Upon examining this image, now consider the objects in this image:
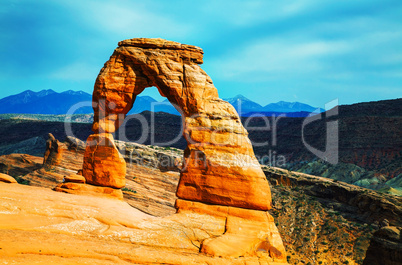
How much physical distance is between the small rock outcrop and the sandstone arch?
11579mm

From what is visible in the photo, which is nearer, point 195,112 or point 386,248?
point 195,112

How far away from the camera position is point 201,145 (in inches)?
607

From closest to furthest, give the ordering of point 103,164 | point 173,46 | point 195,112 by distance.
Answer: point 195,112 < point 173,46 < point 103,164

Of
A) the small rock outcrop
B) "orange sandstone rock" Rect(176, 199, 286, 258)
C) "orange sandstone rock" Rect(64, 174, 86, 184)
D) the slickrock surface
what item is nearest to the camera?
the slickrock surface

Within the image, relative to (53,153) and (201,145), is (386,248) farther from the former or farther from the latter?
(53,153)

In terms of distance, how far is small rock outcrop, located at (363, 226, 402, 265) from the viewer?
2102 cm

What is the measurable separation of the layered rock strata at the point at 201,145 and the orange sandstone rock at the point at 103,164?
0.05 m

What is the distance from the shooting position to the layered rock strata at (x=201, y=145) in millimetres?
13945

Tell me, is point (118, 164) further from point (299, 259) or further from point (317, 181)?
point (317, 181)

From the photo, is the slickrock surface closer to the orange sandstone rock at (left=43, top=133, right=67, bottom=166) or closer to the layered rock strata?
the layered rock strata

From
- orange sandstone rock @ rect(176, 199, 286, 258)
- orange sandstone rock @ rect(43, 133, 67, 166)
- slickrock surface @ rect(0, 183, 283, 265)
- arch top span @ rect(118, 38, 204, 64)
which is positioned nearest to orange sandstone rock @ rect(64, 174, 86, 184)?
slickrock surface @ rect(0, 183, 283, 265)

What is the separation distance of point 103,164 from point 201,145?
6262 mm

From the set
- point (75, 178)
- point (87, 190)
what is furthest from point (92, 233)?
point (75, 178)

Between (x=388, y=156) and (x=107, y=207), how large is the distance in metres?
66.0
